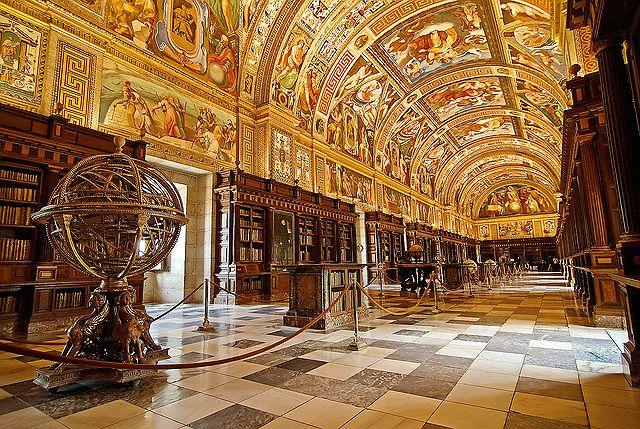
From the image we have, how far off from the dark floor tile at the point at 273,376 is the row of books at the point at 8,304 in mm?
5175

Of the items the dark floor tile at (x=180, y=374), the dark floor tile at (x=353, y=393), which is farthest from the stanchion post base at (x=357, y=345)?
the dark floor tile at (x=180, y=374)

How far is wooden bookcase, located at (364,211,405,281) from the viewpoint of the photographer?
17.0 meters

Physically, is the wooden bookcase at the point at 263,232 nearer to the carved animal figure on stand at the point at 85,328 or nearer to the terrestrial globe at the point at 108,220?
the terrestrial globe at the point at 108,220

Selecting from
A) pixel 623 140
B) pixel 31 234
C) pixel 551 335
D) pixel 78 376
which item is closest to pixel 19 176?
pixel 31 234

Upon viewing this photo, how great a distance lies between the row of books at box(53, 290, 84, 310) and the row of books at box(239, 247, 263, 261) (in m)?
4.41

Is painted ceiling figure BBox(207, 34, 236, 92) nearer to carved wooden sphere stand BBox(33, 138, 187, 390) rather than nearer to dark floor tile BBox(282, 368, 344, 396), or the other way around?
carved wooden sphere stand BBox(33, 138, 187, 390)

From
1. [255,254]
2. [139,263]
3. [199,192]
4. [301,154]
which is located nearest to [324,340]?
[139,263]

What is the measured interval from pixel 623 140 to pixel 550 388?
91.4 inches

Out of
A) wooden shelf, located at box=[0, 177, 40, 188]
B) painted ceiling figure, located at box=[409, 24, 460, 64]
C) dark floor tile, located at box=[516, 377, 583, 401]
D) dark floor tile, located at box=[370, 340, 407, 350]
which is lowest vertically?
dark floor tile, located at box=[370, 340, 407, 350]

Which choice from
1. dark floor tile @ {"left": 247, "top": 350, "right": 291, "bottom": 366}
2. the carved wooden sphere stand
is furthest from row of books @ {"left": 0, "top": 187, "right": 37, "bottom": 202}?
dark floor tile @ {"left": 247, "top": 350, "right": 291, "bottom": 366}

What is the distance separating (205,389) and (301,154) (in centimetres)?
1179

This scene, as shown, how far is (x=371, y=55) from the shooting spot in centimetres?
1487

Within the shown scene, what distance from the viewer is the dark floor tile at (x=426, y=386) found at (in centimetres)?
260

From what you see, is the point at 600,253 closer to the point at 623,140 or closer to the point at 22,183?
the point at 623,140
